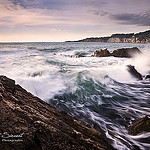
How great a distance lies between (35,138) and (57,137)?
0.29 metres

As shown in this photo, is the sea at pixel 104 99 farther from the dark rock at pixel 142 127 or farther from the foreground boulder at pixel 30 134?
the foreground boulder at pixel 30 134

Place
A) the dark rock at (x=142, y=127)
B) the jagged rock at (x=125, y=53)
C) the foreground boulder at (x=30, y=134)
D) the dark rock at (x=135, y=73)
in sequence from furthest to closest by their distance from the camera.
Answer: the jagged rock at (x=125, y=53)
the dark rock at (x=135, y=73)
the dark rock at (x=142, y=127)
the foreground boulder at (x=30, y=134)

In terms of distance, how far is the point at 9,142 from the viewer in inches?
52.8

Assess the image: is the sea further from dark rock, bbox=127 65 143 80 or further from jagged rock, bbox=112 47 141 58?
jagged rock, bbox=112 47 141 58

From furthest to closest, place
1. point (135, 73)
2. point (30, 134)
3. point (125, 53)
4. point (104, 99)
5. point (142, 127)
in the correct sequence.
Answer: point (125, 53) → point (135, 73) → point (104, 99) → point (142, 127) → point (30, 134)

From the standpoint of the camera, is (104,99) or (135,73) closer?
→ (104,99)

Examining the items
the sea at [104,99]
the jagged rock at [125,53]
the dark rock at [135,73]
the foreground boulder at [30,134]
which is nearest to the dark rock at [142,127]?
the sea at [104,99]

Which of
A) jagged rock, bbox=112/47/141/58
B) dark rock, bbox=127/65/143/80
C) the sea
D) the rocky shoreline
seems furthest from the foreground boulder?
jagged rock, bbox=112/47/141/58

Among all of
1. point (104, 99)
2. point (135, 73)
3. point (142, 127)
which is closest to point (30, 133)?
point (142, 127)

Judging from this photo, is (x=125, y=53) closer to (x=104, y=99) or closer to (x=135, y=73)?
(x=135, y=73)

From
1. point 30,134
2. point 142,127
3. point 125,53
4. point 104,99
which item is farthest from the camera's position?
point 125,53

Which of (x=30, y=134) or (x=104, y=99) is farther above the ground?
(x=30, y=134)

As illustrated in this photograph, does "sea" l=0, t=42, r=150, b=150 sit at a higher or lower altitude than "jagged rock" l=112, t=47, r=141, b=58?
lower

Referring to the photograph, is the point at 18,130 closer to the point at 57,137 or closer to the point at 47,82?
the point at 57,137
